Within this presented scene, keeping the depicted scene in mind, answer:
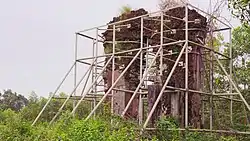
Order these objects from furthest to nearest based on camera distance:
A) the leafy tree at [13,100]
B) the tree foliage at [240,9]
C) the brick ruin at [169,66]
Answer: the leafy tree at [13,100] → the brick ruin at [169,66] → the tree foliage at [240,9]

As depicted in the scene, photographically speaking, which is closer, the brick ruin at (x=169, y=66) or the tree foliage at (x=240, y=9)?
the tree foliage at (x=240, y=9)

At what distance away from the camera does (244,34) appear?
51.9 ft

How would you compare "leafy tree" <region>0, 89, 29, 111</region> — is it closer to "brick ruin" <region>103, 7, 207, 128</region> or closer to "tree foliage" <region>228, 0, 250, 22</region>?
"brick ruin" <region>103, 7, 207, 128</region>

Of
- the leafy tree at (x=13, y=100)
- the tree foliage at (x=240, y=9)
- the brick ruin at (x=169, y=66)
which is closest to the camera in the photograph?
the tree foliage at (x=240, y=9)

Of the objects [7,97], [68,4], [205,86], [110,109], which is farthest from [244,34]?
[7,97]

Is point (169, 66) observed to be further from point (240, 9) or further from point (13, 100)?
point (13, 100)

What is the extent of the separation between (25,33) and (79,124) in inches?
559

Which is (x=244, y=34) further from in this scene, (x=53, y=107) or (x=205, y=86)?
(x=53, y=107)

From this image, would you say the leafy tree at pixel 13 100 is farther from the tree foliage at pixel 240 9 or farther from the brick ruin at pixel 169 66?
the tree foliage at pixel 240 9

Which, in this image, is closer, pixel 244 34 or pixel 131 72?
pixel 131 72

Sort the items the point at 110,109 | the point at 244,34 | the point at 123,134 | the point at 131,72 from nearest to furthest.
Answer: the point at 123,134, the point at 110,109, the point at 131,72, the point at 244,34

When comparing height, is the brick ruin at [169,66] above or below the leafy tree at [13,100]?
above

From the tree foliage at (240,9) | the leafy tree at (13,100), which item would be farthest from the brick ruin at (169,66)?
the leafy tree at (13,100)

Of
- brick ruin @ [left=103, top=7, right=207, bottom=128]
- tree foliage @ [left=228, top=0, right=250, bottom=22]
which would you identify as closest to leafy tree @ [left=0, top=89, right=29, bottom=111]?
brick ruin @ [left=103, top=7, right=207, bottom=128]
